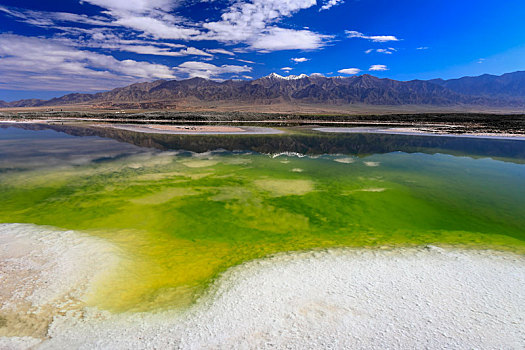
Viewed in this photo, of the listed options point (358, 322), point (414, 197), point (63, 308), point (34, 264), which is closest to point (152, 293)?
point (63, 308)

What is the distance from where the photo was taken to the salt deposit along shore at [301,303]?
534 cm

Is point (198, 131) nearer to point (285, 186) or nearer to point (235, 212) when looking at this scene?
point (285, 186)

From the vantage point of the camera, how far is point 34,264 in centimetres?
766

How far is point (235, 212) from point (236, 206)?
2.28 ft

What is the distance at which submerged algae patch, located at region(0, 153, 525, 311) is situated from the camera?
8148mm

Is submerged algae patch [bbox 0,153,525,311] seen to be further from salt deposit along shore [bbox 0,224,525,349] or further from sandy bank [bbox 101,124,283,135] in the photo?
sandy bank [bbox 101,124,283,135]

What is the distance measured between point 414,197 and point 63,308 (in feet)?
47.6

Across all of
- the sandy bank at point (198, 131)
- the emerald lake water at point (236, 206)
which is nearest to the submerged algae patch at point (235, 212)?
the emerald lake water at point (236, 206)

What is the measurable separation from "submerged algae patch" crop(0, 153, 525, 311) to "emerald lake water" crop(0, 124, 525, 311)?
46mm

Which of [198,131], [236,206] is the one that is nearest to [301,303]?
[236,206]

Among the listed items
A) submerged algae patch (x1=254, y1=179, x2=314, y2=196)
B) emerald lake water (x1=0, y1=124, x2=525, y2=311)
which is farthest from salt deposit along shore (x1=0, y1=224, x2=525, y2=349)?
submerged algae patch (x1=254, y1=179, x2=314, y2=196)

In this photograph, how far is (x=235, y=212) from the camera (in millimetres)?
12195

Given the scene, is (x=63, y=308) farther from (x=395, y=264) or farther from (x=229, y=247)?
(x=395, y=264)

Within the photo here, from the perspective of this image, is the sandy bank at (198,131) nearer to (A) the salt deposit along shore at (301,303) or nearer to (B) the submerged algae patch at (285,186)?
(B) the submerged algae patch at (285,186)
